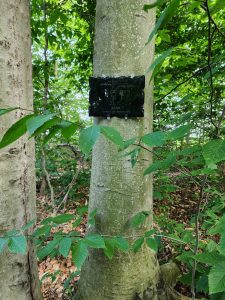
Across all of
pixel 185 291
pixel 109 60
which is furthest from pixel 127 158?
pixel 185 291

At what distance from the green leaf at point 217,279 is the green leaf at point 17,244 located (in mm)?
558

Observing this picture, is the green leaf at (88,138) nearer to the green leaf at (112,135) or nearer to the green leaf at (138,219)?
the green leaf at (112,135)

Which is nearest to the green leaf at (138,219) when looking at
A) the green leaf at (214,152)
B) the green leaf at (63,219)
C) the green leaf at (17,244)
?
the green leaf at (63,219)

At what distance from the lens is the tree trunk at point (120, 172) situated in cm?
121

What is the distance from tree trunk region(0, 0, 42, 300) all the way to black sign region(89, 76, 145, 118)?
321mm

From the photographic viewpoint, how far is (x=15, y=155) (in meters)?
1.15

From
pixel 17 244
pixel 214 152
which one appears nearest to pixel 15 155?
pixel 17 244

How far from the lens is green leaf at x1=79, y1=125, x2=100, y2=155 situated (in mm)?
547

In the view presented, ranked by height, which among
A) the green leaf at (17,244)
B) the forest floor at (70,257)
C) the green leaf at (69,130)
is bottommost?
the forest floor at (70,257)

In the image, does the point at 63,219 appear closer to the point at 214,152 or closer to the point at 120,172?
the point at 120,172

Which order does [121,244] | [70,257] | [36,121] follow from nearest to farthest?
[36,121]
[121,244]
[70,257]

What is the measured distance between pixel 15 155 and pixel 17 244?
→ 0.46 meters

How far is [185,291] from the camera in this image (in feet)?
5.91

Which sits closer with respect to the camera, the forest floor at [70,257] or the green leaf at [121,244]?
the green leaf at [121,244]
